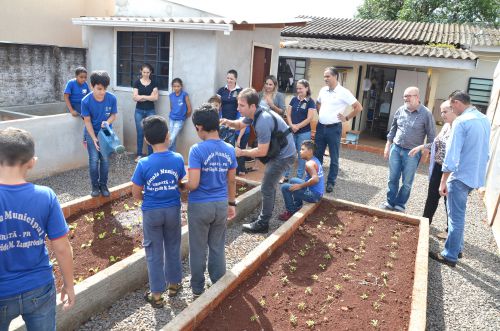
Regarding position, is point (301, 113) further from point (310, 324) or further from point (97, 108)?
point (310, 324)

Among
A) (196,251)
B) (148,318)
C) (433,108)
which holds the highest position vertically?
(433,108)

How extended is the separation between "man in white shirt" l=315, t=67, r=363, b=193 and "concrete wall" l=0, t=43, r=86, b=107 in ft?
19.8

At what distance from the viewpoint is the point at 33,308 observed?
2148 mm

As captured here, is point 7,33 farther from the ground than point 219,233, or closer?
farther from the ground

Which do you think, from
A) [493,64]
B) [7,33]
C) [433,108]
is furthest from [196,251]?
[493,64]

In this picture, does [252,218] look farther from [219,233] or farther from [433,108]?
[433,108]

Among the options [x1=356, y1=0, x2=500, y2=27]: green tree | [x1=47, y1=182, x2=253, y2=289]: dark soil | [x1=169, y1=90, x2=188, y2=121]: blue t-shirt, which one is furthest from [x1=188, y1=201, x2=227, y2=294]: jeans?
[x1=356, y1=0, x2=500, y2=27]: green tree

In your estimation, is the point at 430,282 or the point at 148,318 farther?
the point at 430,282

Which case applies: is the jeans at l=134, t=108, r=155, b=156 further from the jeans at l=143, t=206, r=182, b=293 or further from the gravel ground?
the jeans at l=143, t=206, r=182, b=293

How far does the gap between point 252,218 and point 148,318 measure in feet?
8.96

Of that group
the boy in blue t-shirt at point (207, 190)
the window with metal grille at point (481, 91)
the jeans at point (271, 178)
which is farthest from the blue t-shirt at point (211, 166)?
the window with metal grille at point (481, 91)

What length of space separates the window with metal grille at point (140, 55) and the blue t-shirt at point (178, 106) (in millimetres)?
644

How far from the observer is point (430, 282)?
4.49 metres

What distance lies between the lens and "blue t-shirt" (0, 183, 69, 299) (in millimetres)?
2010
